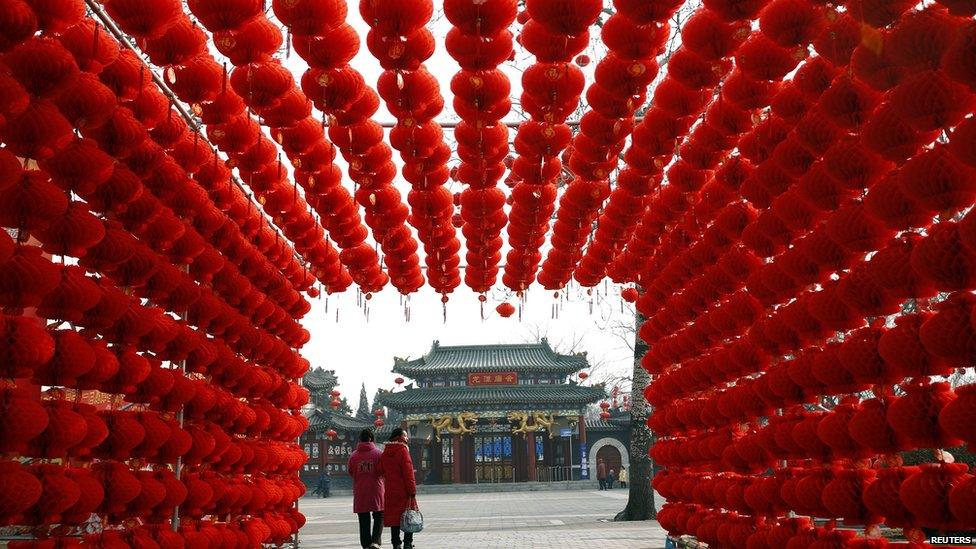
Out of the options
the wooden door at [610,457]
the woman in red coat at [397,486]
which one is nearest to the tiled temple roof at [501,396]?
the wooden door at [610,457]

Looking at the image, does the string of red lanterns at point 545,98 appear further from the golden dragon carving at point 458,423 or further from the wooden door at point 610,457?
the wooden door at point 610,457

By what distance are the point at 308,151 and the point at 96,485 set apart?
2.60m

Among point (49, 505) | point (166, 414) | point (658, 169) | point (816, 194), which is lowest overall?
point (49, 505)

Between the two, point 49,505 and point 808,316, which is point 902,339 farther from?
point 49,505

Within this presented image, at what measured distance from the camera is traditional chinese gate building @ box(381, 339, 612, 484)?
134 feet

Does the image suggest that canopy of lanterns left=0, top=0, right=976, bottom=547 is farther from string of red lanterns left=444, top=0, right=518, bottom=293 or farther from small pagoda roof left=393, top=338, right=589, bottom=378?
small pagoda roof left=393, top=338, right=589, bottom=378

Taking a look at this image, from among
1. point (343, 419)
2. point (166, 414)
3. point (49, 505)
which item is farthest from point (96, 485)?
point (343, 419)

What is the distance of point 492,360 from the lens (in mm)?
43906

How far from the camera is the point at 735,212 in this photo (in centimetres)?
640

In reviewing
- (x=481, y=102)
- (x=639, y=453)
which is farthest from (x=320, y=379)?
(x=481, y=102)

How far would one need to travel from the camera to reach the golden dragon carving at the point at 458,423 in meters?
40.8

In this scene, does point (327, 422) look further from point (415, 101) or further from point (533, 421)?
point (415, 101)

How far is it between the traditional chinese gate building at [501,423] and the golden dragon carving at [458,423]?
0.17 feet

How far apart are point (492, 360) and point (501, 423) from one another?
13.1ft
